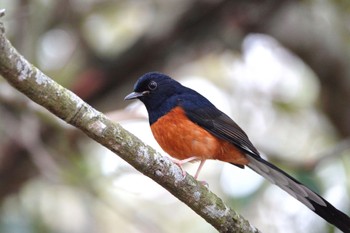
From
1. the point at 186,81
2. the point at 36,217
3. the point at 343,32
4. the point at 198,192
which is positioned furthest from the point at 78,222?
the point at 198,192

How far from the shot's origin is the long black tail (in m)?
4.37

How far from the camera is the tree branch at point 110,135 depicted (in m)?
2.71

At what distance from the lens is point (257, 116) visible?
774 cm

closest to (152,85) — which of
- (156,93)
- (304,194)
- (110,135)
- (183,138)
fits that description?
(156,93)

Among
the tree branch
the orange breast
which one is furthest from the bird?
the tree branch

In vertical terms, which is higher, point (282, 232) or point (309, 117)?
point (309, 117)

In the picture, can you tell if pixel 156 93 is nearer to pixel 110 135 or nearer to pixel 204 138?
pixel 204 138

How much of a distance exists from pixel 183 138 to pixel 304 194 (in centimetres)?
89

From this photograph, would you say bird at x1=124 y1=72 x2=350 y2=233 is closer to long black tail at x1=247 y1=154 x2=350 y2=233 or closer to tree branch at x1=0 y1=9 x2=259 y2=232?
long black tail at x1=247 y1=154 x2=350 y2=233

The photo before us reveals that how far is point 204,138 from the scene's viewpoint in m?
4.57

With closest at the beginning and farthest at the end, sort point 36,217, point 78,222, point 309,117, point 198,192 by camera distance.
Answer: point 198,192, point 36,217, point 78,222, point 309,117

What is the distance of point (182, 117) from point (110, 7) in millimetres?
3082

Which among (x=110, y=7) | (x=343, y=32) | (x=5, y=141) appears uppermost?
(x=343, y=32)

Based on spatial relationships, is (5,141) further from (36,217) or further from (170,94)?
(170,94)
